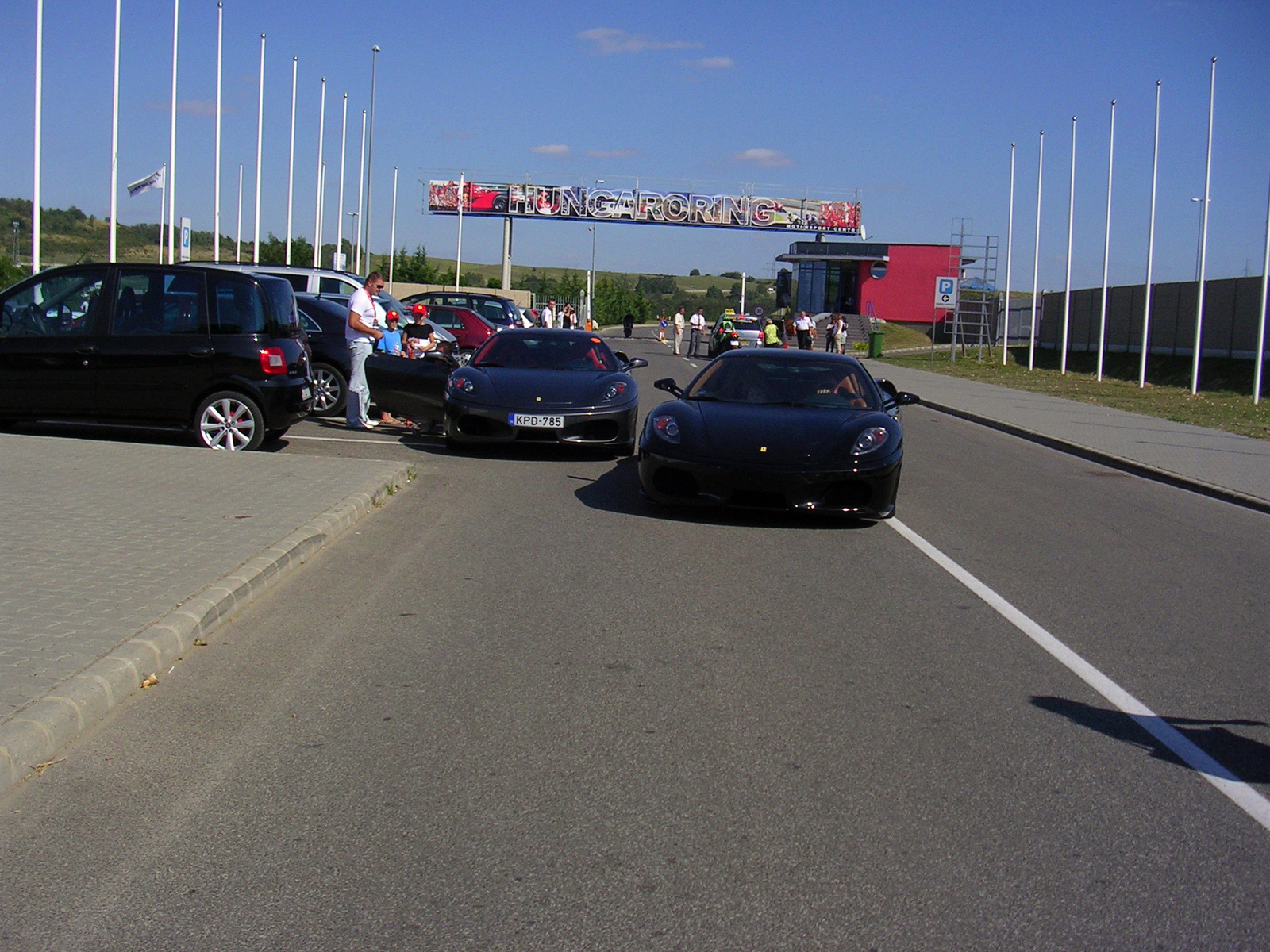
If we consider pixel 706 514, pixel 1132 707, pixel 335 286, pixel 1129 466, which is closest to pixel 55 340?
pixel 706 514

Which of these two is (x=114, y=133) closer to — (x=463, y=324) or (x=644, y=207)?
(x=463, y=324)

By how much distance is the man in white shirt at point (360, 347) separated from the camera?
1398cm

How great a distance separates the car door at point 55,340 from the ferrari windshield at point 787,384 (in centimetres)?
563

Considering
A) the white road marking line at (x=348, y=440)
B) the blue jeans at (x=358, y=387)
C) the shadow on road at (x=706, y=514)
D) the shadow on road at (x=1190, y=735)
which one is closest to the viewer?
the shadow on road at (x=1190, y=735)

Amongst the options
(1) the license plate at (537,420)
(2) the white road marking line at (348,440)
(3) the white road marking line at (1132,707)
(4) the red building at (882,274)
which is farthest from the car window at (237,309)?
(4) the red building at (882,274)

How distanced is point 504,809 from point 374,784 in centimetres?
49

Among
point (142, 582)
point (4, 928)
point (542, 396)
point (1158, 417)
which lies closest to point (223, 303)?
point (542, 396)

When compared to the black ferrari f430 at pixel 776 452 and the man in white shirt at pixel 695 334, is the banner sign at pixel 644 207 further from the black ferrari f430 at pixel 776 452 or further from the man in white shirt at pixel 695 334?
the black ferrari f430 at pixel 776 452

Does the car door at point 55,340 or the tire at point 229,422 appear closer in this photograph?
the car door at point 55,340

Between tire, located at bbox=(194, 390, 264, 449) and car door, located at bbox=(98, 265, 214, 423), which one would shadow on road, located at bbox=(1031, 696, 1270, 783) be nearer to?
tire, located at bbox=(194, 390, 264, 449)

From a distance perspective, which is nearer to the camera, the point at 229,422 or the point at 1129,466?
the point at 229,422

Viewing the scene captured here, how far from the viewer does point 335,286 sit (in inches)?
813

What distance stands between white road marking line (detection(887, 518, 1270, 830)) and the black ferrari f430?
1.21m

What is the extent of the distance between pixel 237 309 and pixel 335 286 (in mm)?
9330
